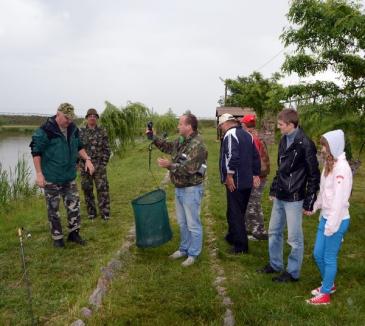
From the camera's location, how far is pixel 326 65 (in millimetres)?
7648

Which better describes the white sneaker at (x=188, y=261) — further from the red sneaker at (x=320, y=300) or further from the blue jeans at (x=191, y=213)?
the red sneaker at (x=320, y=300)

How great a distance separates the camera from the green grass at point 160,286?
3.81 m

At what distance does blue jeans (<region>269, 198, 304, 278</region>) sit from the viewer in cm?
437

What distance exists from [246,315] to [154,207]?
2.08 meters

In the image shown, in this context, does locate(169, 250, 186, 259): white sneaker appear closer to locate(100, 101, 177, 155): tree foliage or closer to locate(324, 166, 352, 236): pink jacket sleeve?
locate(324, 166, 352, 236): pink jacket sleeve

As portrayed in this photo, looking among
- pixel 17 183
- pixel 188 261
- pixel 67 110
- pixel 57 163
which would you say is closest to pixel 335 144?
pixel 188 261

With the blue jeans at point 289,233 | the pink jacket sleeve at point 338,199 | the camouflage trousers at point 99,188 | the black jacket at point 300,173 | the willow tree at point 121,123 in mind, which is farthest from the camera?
the willow tree at point 121,123

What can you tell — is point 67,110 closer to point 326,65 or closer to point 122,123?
point 326,65

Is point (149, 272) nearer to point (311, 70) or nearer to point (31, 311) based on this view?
point (31, 311)

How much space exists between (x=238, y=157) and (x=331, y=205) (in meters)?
1.71

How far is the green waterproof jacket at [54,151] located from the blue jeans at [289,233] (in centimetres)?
300

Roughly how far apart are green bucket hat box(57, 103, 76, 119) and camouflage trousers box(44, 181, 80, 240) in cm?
100

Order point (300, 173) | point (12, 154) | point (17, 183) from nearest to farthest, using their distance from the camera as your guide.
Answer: point (300, 173), point (17, 183), point (12, 154)

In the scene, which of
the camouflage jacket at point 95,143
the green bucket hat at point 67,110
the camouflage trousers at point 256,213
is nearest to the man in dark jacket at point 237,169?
the camouflage trousers at point 256,213
